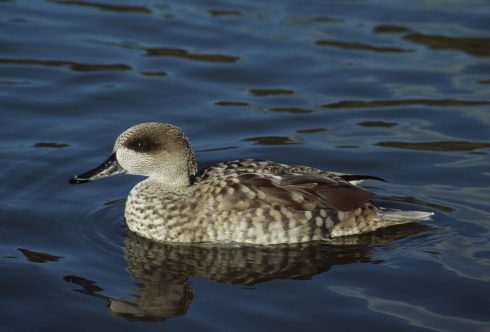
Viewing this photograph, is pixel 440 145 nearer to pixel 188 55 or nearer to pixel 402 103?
pixel 402 103

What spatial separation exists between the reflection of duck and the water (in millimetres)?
23

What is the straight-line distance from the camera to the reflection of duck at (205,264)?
27.1ft

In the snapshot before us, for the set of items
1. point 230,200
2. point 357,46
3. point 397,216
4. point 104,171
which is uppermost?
point 357,46

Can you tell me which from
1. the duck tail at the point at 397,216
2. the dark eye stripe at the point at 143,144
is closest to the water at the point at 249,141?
the duck tail at the point at 397,216

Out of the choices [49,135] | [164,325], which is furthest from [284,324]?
[49,135]

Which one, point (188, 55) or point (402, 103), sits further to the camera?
point (188, 55)

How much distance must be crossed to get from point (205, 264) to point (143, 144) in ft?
4.20

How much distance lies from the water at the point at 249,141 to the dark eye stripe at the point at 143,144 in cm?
77

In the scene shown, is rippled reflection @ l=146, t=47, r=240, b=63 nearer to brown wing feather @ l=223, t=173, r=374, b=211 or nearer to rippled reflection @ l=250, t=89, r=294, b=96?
rippled reflection @ l=250, t=89, r=294, b=96

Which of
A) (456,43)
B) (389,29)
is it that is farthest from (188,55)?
(456,43)

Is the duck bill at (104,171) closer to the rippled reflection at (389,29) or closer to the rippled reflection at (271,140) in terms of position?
the rippled reflection at (271,140)

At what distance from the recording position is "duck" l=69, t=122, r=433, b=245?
9438 mm

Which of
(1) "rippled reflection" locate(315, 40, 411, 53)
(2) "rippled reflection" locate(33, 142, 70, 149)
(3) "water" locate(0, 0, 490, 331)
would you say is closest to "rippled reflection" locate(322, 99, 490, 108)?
(3) "water" locate(0, 0, 490, 331)

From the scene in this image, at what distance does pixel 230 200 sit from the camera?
9.46 m
